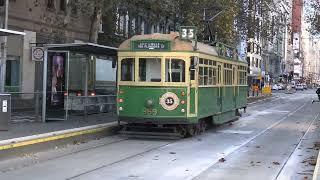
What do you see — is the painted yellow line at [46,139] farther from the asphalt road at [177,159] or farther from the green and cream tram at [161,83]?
the green and cream tram at [161,83]

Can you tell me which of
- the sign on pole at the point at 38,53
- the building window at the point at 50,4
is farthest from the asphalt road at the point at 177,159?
the building window at the point at 50,4

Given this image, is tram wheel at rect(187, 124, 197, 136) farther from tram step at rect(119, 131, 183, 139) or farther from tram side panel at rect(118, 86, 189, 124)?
tram side panel at rect(118, 86, 189, 124)

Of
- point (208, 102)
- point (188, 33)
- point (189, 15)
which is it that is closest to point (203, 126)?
point (208, 102)

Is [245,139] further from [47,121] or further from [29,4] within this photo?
[29,4]

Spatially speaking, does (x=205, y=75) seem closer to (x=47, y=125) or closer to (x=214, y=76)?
(x=214, y=76)

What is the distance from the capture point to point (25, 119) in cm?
1981

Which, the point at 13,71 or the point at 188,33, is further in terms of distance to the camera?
the point at 13,71

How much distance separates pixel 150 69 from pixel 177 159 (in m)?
4.90

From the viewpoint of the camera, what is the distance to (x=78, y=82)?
23391 mm

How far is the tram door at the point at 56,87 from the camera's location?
782 inches

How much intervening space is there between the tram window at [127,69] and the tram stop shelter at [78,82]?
56.5 inches

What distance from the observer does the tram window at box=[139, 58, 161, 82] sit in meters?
17.6

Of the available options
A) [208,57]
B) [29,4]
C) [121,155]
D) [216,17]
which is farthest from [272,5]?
[121,155]

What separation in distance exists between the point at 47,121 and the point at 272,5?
76.9 ft
